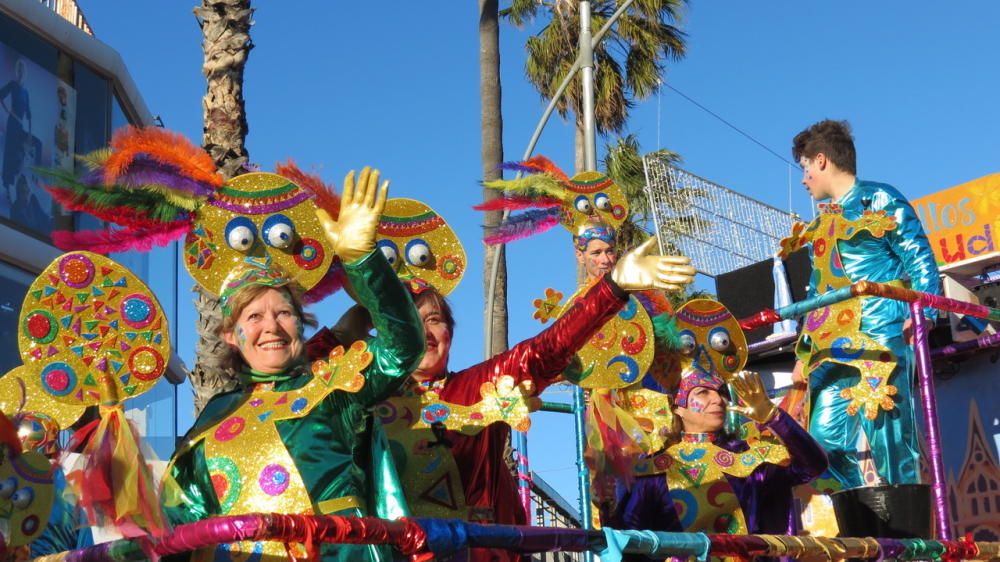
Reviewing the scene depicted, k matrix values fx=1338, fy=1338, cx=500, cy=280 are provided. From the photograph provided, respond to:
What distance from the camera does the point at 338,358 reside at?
11.7 ft

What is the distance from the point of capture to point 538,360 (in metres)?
4.38

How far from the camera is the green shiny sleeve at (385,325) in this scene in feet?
11.0

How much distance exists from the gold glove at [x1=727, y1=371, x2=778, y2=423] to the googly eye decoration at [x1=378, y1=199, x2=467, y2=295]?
105 cm

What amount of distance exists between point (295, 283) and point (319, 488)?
701 mm

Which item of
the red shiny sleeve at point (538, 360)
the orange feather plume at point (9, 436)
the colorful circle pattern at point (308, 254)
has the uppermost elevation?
the colorful circle pattern at point (308, 254)

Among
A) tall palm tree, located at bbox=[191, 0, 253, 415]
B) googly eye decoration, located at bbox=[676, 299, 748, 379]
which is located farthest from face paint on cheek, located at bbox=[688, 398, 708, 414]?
tall palm tree, located at bbox=[191, 0, 253, 415]

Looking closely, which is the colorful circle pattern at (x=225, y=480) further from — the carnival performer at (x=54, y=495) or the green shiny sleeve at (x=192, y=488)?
the carnival performer at (x=54, y=495)

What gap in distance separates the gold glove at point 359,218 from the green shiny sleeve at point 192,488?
0.70 metres

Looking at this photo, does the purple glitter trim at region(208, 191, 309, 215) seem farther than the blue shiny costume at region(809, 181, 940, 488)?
No

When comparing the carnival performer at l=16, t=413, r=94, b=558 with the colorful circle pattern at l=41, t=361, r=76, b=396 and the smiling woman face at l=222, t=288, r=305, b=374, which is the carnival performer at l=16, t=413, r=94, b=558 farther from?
the smiling woman face at l=222, t=288, r=305, b=374

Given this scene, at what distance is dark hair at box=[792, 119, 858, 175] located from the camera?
5.94 metres

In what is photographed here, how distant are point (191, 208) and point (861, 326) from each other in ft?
9.43

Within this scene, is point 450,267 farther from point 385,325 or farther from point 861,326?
point 861,326

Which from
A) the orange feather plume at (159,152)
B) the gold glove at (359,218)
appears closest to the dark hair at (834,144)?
the orange feather plume at (159,152)
